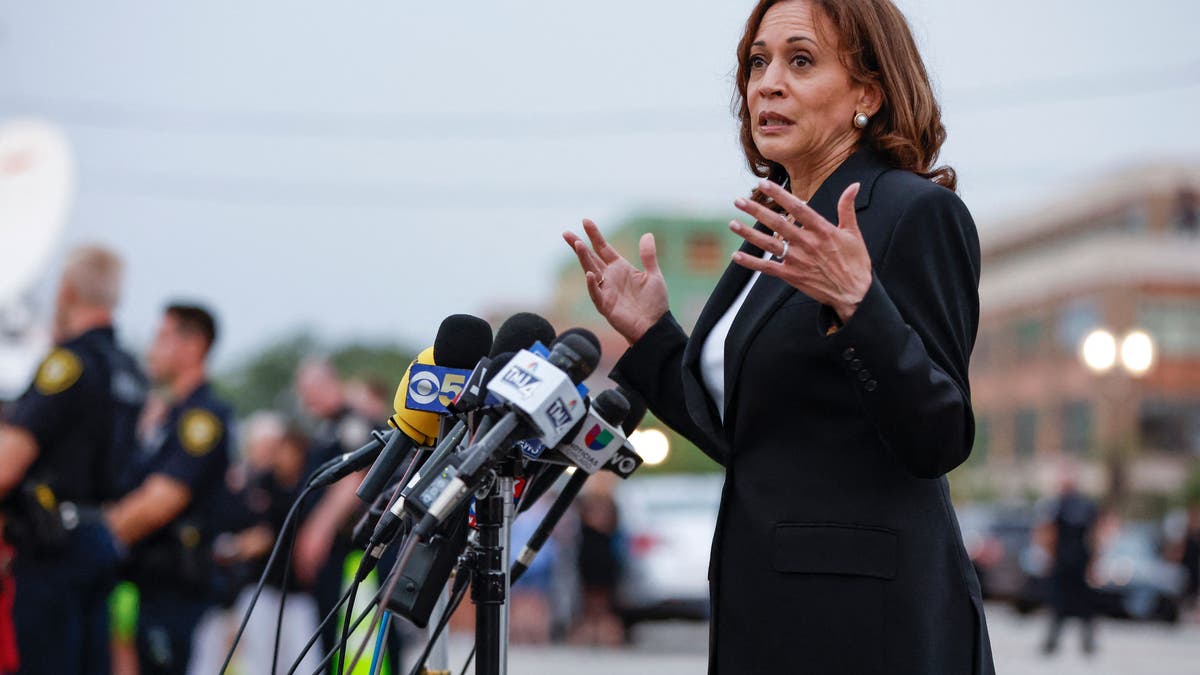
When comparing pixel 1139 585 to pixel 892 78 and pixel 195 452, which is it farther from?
pixel 892 78

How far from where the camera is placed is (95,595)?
6.30 metres

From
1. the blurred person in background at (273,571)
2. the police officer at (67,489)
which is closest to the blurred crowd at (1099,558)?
the blurred person in background at (273,571)

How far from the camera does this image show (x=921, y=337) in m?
2.65

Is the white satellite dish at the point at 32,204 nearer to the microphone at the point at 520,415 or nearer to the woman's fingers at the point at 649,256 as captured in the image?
the woman's fingers at the point at 649,256

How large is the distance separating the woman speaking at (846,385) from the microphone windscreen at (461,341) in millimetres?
412

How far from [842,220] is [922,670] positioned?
0.79m

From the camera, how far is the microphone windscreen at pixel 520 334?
2.79 metres

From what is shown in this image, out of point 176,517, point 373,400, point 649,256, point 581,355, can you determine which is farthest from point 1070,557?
point 581,355

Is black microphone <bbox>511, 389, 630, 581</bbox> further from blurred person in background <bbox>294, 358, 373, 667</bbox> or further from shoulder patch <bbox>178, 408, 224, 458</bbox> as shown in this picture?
blurred person in background <bbox>294, 358, 373, 667</bbox>

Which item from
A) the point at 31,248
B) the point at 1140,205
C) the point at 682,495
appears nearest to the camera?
the point at 31,248

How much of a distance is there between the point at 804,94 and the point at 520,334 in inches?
29.3

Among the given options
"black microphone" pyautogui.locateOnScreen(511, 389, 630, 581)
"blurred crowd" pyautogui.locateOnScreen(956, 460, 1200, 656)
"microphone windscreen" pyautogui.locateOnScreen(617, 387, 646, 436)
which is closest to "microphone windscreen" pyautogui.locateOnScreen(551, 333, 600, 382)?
"black microphone" pyautogui.locateOnScreen(511, 389, 630, 581)

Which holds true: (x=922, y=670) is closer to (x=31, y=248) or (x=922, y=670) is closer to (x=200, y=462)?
(x=200, y=462)

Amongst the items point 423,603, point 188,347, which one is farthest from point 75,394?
point 423,603
